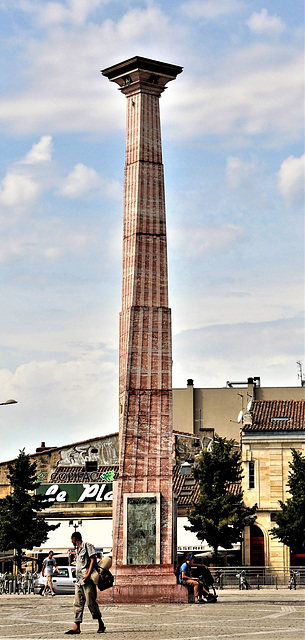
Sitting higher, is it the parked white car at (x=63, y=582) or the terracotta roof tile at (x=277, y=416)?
the terracotta roof tile at (x=277, y=416)

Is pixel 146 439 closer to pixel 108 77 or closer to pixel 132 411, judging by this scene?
pixel 132 411

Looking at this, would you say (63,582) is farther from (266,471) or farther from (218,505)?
(266,471)

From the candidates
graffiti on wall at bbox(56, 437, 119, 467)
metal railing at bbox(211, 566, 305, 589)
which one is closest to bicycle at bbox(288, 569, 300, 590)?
metal railing at bbox(211, 566, 305, 589)

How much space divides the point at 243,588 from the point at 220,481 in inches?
421

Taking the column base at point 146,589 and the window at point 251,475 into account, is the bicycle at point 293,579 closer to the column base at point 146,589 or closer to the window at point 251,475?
the window at point 251,475

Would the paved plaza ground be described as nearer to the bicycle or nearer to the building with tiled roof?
the bicycle

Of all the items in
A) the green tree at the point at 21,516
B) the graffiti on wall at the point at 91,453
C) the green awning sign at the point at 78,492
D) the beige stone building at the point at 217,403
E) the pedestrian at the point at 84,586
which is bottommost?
the pedestrian at the point at 84,586

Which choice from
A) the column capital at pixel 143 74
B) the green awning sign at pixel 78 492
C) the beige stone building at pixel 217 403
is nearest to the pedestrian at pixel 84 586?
the column capital at pixel 143 74

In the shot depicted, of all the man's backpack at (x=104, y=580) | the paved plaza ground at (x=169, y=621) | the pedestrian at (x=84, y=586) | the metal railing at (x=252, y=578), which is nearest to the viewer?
the paved plaza ground at (x=169, y=621)

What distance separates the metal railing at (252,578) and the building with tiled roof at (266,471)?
38.4 ft

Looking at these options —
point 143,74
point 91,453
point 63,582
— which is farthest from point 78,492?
point 143,74

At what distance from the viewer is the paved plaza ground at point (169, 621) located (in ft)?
57.3

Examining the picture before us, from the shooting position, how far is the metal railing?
44000 millimetres

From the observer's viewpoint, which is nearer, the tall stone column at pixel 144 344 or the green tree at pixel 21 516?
the tall stone column at pixel 144 344
